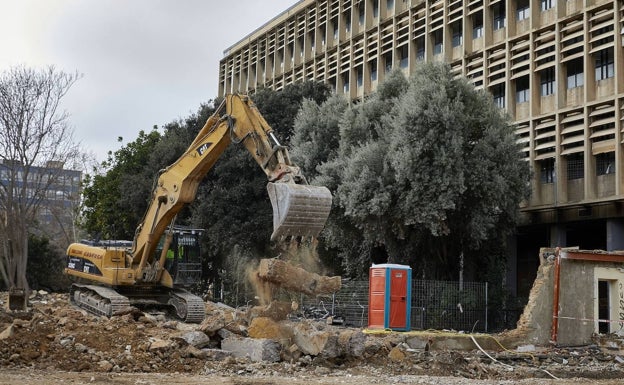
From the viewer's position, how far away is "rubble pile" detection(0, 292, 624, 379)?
1531cm

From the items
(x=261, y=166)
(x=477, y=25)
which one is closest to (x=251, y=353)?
(x=261, y=166)

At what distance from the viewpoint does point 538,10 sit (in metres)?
34.6

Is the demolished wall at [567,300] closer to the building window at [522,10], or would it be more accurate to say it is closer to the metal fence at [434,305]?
the metal fence at [434,305]

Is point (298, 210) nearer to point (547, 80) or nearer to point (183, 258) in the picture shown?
point (183, 258)

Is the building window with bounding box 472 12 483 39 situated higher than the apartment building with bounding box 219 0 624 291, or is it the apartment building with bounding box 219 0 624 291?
the building window with bounding box 472 12 483 39

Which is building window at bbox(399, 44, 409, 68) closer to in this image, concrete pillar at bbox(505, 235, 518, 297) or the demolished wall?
concrete pillar at bbox(505, 235, 518, 297)

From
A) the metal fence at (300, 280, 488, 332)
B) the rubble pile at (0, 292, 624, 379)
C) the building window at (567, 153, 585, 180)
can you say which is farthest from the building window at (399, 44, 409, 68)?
the rubble pile at (0, 292, 624, 379)

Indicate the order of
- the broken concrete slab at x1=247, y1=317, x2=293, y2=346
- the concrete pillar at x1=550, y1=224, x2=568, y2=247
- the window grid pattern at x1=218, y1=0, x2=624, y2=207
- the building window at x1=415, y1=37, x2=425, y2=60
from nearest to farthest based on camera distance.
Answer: the broken concrete slab at x1=247, y1=317, x2=293, y2=346 < the window grid pattern at x1=218, y1=0, x2=624, y2=207 < the concrete pillar at x1=550, y1=224, x2=568, y2=247 < the building window at x1=415, y1=37, x2=425, y2=60

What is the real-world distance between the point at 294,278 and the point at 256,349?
170 centimetres

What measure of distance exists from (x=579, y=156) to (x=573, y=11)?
6.17 m

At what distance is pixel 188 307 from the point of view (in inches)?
Result: 960

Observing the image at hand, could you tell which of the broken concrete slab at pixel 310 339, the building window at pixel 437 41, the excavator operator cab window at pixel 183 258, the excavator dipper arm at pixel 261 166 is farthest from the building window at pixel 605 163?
the broken concrete slab at pixel 310 339

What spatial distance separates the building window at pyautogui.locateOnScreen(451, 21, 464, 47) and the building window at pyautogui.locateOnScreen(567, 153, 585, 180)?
968 cm

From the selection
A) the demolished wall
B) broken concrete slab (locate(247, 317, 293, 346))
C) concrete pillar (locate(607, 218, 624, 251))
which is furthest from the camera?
concrete pillar (locate(607, 218, 624, 251))
